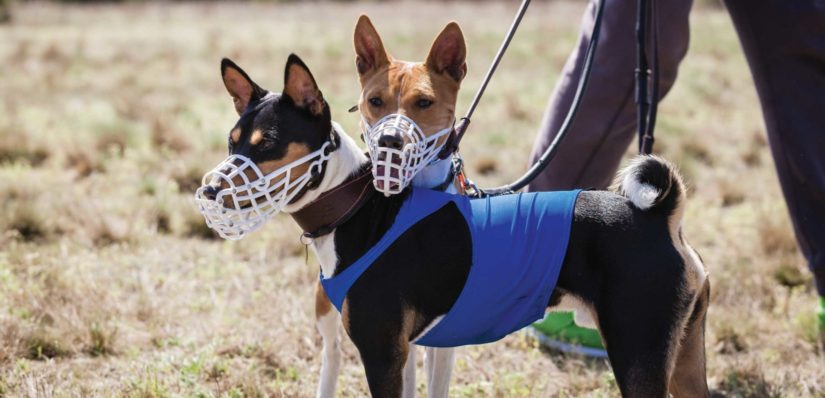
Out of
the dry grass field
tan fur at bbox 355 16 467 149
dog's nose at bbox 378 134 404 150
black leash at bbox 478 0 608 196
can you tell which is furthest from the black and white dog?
the dry grass field

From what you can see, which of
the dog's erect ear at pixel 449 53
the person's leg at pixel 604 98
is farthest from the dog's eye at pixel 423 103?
the person's leg at pixel 604 98

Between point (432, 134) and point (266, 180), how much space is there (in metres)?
0.72

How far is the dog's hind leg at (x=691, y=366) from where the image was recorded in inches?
104

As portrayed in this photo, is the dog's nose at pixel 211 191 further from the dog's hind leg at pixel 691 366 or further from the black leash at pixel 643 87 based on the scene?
the black leash at pixel 643 87

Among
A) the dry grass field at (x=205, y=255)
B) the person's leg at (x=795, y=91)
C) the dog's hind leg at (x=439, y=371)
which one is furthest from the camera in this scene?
the dry grass field at (x=205, y=255)

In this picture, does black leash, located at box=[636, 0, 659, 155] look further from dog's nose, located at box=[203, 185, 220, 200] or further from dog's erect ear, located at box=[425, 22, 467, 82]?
dog's nose, located at box=[203, 185, 220, 200]

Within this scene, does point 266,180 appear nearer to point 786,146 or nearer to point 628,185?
point 628,185

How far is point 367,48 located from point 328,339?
107cm

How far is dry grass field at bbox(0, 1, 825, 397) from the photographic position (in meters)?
3.54

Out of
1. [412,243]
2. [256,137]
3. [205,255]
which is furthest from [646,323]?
[205,255]

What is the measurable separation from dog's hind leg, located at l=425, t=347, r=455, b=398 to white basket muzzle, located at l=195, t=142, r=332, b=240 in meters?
0.88

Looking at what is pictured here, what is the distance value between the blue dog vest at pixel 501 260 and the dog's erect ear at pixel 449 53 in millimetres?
615

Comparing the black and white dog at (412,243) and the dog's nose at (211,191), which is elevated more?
the dog's nose at (211,191)

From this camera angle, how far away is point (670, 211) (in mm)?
2482
